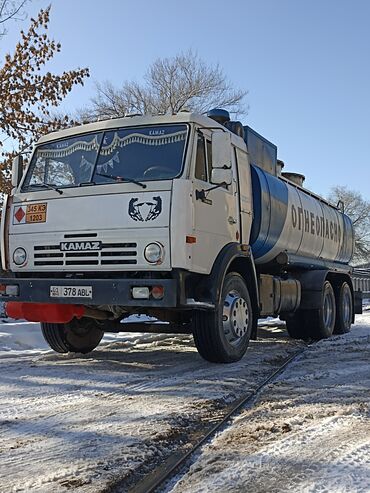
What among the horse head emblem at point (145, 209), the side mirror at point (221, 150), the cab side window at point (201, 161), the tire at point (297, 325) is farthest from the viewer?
the tire at point (297, 325)

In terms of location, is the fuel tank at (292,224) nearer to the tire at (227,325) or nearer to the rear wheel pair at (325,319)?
the rear wheel pair at (325,319)

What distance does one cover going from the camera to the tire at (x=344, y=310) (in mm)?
11492

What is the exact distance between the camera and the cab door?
6.18 metres

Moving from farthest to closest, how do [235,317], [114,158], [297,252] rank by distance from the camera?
[297,252] → [235,317] → [114,158]

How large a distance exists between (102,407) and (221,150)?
3.16m

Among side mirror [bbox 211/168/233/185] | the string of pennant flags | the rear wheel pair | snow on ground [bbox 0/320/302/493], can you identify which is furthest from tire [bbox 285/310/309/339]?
the string of pennant flags

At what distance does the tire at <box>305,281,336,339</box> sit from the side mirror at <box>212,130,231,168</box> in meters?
4.82

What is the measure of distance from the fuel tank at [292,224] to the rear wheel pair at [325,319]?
795 mm

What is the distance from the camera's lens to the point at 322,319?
1027cm

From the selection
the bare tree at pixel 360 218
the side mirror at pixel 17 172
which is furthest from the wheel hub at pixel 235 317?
the bare tree at pixel 360 218

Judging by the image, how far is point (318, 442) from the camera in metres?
3.60

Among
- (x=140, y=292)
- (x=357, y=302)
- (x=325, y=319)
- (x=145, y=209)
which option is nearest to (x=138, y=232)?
(x=145, y=209)

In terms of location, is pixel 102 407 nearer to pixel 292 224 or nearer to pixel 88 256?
pixel 88 256

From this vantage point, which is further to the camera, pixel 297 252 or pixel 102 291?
pixel 297 252
